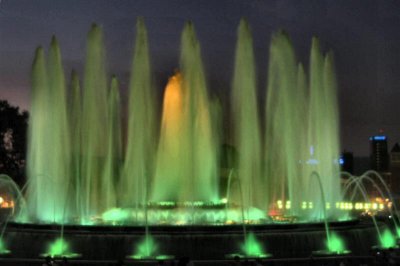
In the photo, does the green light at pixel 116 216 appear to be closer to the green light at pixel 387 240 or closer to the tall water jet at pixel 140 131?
the tall water jet at pixel 140 131

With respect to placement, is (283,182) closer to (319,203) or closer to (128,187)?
(319,203)

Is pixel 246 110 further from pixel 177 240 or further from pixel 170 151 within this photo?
pixel 177 240

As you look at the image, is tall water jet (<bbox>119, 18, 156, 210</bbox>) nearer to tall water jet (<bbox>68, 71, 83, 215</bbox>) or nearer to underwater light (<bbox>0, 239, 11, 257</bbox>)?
tall water jet (<bbox>68, 71, 83, 215</bbox>)

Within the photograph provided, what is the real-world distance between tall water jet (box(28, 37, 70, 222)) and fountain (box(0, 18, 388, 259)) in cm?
5

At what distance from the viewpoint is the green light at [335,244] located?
2165cm

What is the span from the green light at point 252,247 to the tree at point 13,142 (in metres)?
44.1

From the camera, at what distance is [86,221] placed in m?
26.1

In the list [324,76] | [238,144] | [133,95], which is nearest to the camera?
[133,95]

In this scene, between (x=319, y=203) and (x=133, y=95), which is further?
(x=319, y=203)

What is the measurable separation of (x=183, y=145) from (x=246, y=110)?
380cm

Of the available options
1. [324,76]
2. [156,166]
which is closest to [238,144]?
[156,166]

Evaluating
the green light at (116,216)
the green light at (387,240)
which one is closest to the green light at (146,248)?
the green light at (116,216)

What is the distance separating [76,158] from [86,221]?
23.5 feet

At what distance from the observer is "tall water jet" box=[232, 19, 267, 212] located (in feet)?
100
